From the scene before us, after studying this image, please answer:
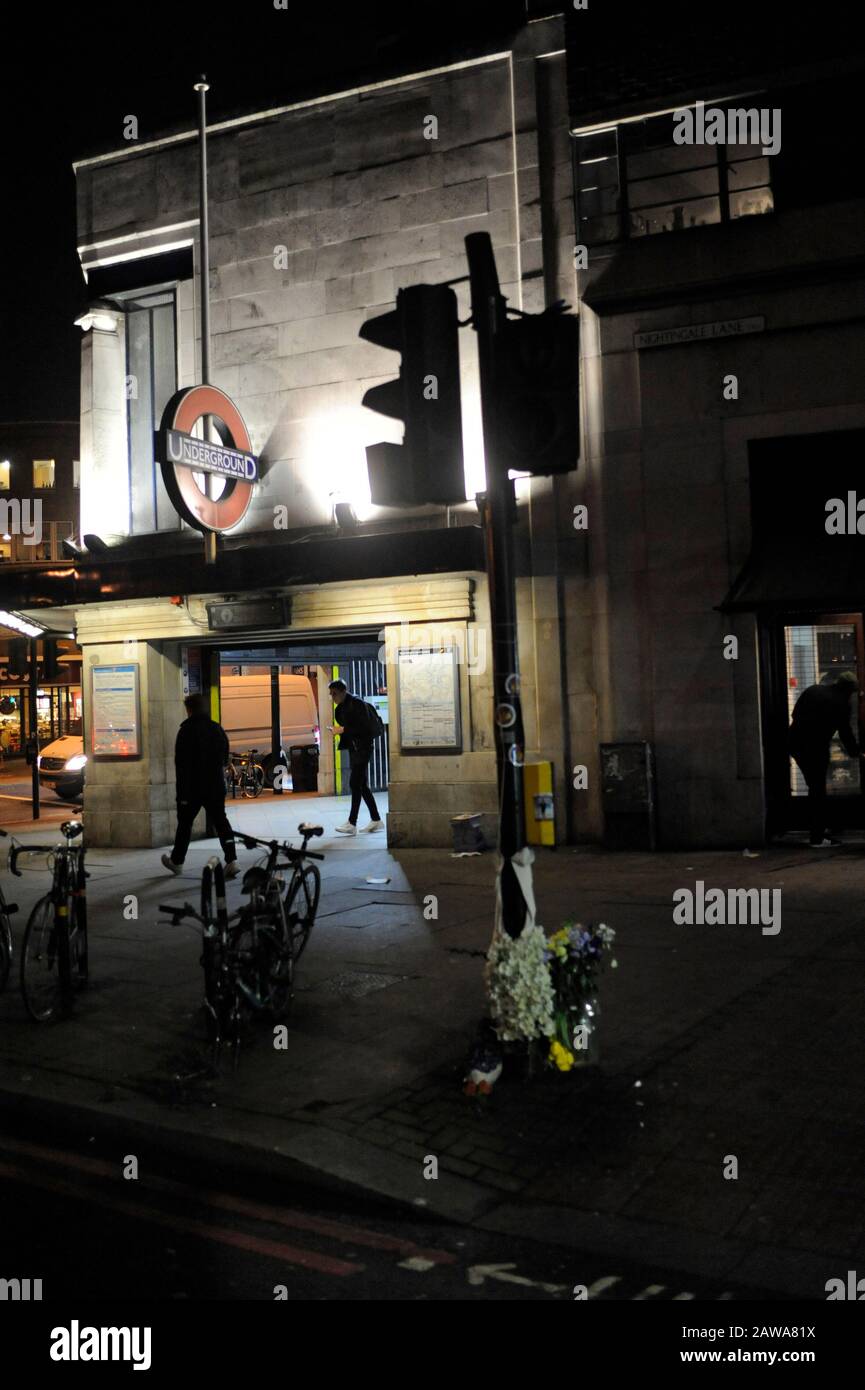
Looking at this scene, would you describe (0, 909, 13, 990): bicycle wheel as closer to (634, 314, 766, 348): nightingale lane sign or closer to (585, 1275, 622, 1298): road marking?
(585, 1275, 622, 1298): road marking

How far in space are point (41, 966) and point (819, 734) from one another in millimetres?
8906

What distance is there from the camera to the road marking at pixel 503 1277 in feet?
13.4

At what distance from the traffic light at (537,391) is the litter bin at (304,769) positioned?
61.3 ft

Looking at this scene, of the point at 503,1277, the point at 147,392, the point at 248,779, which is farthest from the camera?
the point at 248,779

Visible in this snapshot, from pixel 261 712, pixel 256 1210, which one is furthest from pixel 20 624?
pixel 256 1210

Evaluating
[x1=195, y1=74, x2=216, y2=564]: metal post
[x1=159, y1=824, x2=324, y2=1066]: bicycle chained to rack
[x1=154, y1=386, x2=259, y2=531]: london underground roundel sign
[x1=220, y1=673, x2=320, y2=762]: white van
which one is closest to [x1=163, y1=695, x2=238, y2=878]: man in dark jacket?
[x1=195, y1=74, x2=216, y2=564]: metal post

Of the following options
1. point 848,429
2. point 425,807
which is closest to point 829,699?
point 848,429

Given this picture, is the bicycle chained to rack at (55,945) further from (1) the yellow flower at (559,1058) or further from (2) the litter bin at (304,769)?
(2) the litter bin at (304,769)

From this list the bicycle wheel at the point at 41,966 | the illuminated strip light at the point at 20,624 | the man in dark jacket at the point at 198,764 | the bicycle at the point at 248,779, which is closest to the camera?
the bicycle wheel at the point at 41,966

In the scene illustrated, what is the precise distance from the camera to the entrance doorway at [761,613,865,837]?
13461mm

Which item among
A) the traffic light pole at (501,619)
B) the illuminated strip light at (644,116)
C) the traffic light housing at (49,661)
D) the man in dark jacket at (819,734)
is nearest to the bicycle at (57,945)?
the traffic light pole at (501,619)

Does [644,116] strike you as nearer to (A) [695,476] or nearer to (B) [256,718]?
(A) [695,476]

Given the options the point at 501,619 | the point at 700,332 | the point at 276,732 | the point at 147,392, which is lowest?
the point at 276,732

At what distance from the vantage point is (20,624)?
17.9 m
